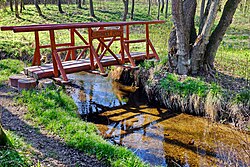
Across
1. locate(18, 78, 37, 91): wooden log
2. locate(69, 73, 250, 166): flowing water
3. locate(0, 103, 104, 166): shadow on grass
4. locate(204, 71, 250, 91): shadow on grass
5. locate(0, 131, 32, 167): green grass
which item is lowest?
locate(69, 73, 250, 166): flowing water

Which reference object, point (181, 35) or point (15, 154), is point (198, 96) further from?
point (15, 154)

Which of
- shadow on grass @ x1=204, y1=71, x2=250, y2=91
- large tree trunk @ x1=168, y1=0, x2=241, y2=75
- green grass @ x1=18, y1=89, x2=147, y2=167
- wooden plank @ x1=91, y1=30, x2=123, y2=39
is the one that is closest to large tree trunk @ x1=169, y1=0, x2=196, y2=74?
large tree trunk @ x1=168, y1=0, x2=241, y2=75

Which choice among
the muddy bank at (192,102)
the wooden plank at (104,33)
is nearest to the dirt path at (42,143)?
the wooden plank at (104,33)

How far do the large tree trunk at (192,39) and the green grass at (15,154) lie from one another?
6.18 m

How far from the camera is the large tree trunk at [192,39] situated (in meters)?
8.84

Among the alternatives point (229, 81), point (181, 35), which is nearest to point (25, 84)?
point (181, 35)

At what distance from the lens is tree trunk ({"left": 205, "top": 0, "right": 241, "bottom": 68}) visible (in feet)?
28.9

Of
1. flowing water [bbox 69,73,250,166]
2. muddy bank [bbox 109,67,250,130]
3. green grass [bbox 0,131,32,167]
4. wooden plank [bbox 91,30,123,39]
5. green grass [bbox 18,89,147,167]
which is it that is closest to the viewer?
green grass [bbox 0,131,32,167]

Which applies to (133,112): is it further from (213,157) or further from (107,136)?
(213,157)

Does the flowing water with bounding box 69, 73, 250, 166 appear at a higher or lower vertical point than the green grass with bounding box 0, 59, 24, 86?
lower

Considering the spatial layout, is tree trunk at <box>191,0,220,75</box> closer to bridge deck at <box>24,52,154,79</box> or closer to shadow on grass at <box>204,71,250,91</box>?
shadow on grass at <box>204,71,250,91</box>

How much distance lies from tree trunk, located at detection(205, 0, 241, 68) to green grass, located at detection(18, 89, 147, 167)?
504 cm

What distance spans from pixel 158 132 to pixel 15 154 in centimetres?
393

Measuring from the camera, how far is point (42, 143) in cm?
500
